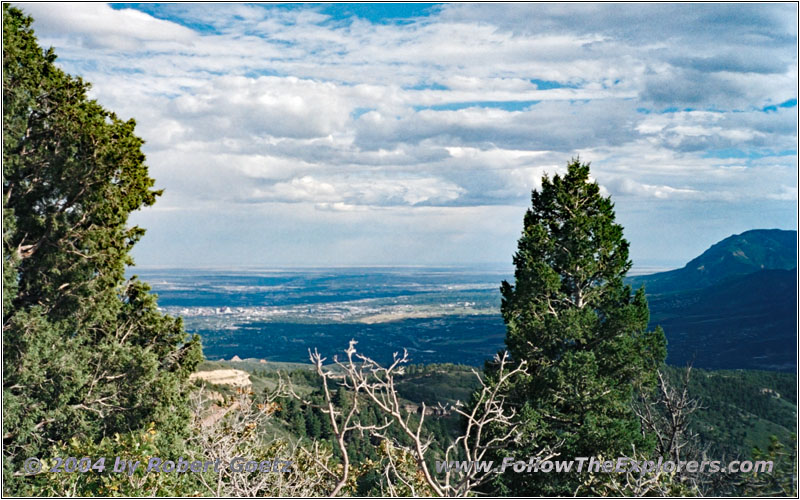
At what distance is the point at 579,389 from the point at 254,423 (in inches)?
317

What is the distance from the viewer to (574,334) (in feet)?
55.1

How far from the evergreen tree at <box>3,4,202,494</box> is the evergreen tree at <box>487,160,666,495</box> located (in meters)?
8.60

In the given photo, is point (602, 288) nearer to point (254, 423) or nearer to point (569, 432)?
point (569, 432)

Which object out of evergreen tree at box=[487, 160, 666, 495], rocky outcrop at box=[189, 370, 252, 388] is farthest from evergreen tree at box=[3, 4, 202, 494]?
rocky outcrop at box=[189, 370, 252, 388]

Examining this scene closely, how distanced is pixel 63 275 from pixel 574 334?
11949 millimetres

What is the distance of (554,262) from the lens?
59.6 feet

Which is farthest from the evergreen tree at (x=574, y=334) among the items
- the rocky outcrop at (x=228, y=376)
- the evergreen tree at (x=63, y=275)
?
the rocky outcrop at (x=228, y=376)

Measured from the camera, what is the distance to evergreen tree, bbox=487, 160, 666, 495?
16.1m

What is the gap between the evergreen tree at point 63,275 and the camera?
495 inches

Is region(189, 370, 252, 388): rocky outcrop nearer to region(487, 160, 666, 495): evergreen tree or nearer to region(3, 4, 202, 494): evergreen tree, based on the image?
region(487, 160, 666, 495): evergreen tree

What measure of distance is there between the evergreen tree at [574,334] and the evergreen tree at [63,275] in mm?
8600

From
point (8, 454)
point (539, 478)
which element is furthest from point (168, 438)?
point (539, 478)

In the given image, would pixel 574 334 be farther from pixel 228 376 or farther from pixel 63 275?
pixel 228 376

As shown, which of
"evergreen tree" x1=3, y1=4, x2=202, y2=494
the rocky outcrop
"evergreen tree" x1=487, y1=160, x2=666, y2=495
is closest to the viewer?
"evergreen tree" x1=3, y1=4, x2=202, y2=494
